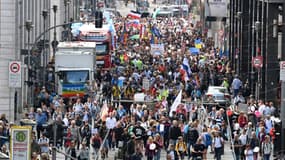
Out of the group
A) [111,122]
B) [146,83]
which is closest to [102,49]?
[146,83]

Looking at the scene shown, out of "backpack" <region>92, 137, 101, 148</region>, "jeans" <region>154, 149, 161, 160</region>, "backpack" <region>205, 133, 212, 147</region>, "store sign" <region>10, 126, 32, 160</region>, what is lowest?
"jeans" <region>154, 149, 161, 160</region>

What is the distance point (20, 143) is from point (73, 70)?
31.0m

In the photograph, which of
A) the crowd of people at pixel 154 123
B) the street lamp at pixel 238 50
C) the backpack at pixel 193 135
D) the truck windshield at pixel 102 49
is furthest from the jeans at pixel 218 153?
the truck windshield at pixel 102 49

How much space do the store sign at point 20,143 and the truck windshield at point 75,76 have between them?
30147 millimetres

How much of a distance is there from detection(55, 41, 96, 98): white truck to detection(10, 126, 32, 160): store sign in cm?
2888

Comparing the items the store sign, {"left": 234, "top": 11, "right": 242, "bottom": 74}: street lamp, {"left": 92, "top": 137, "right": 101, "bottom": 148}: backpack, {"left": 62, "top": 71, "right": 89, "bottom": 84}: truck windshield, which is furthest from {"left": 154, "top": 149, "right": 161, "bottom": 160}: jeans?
{"left": 234, "top": 11, "right": 242, "bottom": 74}: street lamp

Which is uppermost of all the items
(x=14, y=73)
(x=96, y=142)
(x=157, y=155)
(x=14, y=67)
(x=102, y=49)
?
(x=14, y=67)

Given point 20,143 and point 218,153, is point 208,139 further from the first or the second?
point 20,143

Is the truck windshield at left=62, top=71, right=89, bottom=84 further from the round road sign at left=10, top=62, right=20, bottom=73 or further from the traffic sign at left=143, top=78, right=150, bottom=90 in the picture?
the round road sign at left=10, top=62, right=20, bottom=73

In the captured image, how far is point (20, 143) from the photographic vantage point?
31.3 meters

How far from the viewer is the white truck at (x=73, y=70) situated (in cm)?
6119

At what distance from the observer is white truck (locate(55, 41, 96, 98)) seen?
6119 cm

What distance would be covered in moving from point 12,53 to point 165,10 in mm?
118586

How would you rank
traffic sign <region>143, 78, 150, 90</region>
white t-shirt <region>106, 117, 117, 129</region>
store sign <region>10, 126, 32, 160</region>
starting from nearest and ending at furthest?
store sign <region>10, 126, 32, 160</region> < white t-shirt <region>106, 117, 117, 129</region> < traffic sign <region>143, 78, 150, 90</region>
